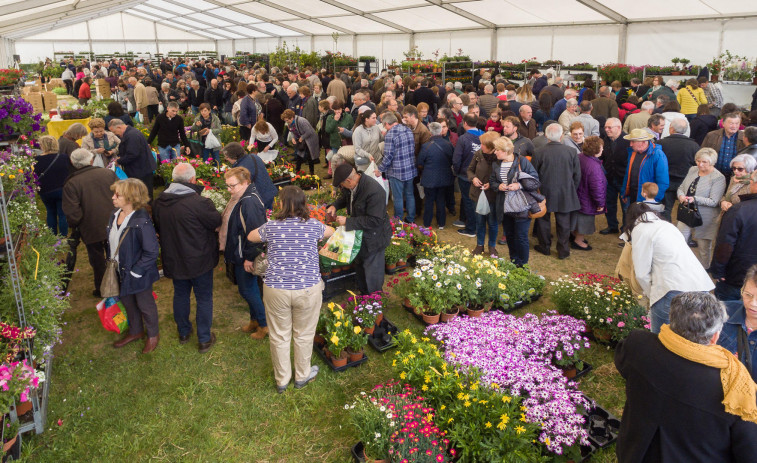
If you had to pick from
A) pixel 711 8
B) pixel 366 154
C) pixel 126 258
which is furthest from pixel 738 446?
pixel 711 8

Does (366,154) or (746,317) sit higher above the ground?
(366,154)

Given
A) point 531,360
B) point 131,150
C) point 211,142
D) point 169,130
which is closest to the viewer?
point 531,360

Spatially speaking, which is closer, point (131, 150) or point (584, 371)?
point (584, 371)

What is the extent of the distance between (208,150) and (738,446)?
9.44 metres

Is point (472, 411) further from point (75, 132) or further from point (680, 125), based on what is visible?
point (75, 132)

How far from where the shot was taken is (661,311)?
3660 millimetres

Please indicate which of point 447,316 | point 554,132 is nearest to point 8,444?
point 447,316

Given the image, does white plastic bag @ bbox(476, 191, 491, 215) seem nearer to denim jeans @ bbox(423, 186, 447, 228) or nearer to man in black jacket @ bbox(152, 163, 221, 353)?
denim jeans @ bbox(423, 186, 447, 228)

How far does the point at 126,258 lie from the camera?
14.2ft

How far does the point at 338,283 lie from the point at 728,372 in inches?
157

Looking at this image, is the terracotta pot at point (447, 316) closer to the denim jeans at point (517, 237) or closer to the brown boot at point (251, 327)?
the denim jeans at point (517, 237)

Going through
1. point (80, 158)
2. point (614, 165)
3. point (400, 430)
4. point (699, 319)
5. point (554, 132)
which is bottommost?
point (400, 430)

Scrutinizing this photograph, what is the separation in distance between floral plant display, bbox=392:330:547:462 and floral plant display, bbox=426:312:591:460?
2.7 inches

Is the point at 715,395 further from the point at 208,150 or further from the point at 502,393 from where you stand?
the point at 208,150
